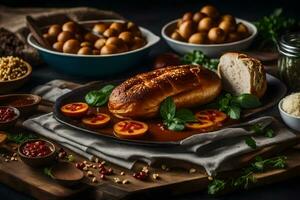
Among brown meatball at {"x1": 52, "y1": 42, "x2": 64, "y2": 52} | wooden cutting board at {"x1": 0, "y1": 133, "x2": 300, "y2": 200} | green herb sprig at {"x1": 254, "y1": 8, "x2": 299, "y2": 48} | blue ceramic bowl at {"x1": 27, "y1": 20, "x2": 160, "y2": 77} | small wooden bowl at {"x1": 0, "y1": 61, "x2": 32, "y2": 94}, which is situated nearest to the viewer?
wooden cutting board at {"x1": 0, "y1": 133, "x2": 300, "y2": 200}

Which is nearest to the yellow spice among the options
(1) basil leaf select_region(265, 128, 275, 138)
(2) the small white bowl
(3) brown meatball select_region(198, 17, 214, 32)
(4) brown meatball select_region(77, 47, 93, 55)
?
(2) the small white bowl

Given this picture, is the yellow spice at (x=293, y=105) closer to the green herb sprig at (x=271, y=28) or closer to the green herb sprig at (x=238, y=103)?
the green herb sprig at (x=238, y=103)

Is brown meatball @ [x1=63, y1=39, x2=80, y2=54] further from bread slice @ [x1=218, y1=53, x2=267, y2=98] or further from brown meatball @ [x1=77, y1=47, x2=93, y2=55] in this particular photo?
bread slice @ [x1=218, y1=53, x2=267, y2=98]

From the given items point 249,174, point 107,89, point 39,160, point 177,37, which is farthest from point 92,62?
point 249,174

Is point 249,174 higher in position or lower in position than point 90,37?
lower

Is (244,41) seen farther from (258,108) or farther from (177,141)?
(177,141)

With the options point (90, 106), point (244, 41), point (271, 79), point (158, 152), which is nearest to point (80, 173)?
point (158, 152)

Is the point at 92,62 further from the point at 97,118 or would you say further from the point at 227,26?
the point at 227,26
